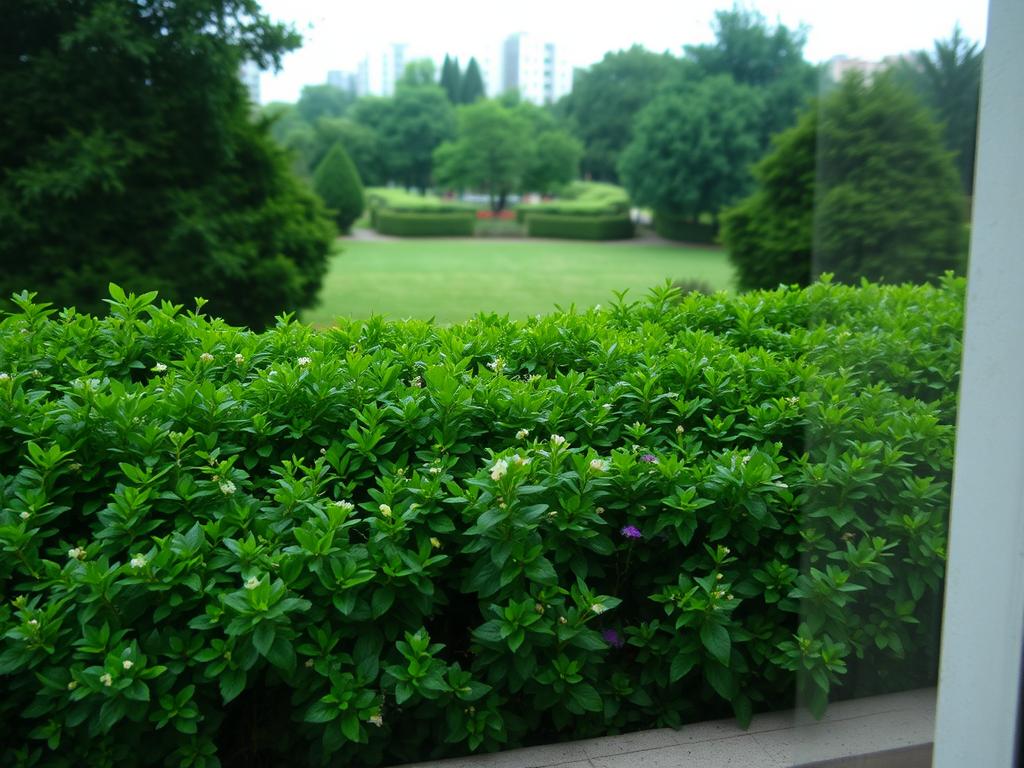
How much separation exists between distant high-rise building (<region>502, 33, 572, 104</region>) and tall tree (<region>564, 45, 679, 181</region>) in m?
19.7

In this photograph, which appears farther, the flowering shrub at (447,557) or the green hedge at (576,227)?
the green hedge at (576,227)

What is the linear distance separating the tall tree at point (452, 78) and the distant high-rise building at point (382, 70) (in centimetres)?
964

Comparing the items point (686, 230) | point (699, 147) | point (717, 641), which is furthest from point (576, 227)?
point (717, 641)

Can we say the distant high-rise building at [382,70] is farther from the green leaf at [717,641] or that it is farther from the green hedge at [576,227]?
the green leaf at [717,641]

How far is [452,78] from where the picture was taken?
192ft

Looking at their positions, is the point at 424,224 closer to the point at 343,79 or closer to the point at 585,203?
the point at 585,203

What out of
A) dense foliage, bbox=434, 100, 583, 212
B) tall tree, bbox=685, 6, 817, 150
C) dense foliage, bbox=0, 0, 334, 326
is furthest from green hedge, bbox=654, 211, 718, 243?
dense foliage, bbox=0, 0, 334, 326

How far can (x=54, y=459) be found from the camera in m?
1.87

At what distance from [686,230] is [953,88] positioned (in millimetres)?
35319

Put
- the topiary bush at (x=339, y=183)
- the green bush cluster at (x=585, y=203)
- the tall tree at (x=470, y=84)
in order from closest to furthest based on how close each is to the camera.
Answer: the topiary bush at (x=339, y=183) < the green bush cluster at (x=585, y=203) < the tall tree at (x=470, y=84)

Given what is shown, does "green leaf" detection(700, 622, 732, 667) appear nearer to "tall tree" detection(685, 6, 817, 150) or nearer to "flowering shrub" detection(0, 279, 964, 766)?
"flowering shrub" detection(0, 279, 964, 766)

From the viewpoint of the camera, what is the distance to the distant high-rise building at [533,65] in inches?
2734

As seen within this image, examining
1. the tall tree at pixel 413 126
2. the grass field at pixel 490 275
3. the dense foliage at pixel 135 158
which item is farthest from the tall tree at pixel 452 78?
the dense foliage at pixel 135 158

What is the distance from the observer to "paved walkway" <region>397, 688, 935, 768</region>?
169 centimetres
